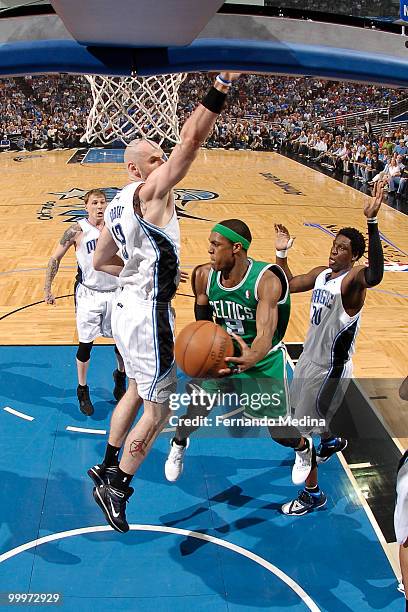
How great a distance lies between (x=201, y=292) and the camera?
146 inches

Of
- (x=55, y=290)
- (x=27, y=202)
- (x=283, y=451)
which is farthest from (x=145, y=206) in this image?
(x=27, y=202)

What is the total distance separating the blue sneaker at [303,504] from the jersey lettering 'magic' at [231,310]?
4.10ft

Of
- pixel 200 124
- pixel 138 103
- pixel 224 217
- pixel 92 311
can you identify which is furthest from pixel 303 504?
pixel 224 217

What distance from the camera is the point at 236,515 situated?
4.01m

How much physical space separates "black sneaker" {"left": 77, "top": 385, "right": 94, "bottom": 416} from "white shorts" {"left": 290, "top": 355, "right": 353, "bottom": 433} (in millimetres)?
1678

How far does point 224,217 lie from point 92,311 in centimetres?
772

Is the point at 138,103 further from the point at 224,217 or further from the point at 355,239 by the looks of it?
the point at 224,217

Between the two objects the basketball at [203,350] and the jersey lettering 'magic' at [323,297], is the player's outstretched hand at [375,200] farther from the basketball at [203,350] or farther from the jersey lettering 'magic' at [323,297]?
the basketball at [203,350]

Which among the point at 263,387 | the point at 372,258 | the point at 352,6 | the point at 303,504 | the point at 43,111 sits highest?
the point at 352,6

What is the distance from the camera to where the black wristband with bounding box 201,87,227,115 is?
2406 mm

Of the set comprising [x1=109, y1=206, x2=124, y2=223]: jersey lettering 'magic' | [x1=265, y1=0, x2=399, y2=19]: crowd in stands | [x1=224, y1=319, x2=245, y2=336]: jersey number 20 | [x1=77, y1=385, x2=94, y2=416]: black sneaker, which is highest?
[x1=265, y1=0, x2=399, y2=19]: crowd in stands

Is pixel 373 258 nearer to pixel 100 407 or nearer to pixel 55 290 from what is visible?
pixel 100 407

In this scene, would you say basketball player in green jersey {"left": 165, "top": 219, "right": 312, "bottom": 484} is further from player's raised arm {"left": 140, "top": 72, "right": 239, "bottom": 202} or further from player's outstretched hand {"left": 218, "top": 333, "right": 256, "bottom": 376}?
player's raised arm {"left": 140, "top": 72, "right": 239, "bottom": 202}

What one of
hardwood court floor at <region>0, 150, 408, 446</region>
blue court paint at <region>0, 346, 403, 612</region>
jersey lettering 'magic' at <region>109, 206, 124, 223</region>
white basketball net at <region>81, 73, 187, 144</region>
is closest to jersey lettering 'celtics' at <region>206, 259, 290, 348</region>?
jersey lettering 'magic' at <region>109, 206, 124, 223</region>
